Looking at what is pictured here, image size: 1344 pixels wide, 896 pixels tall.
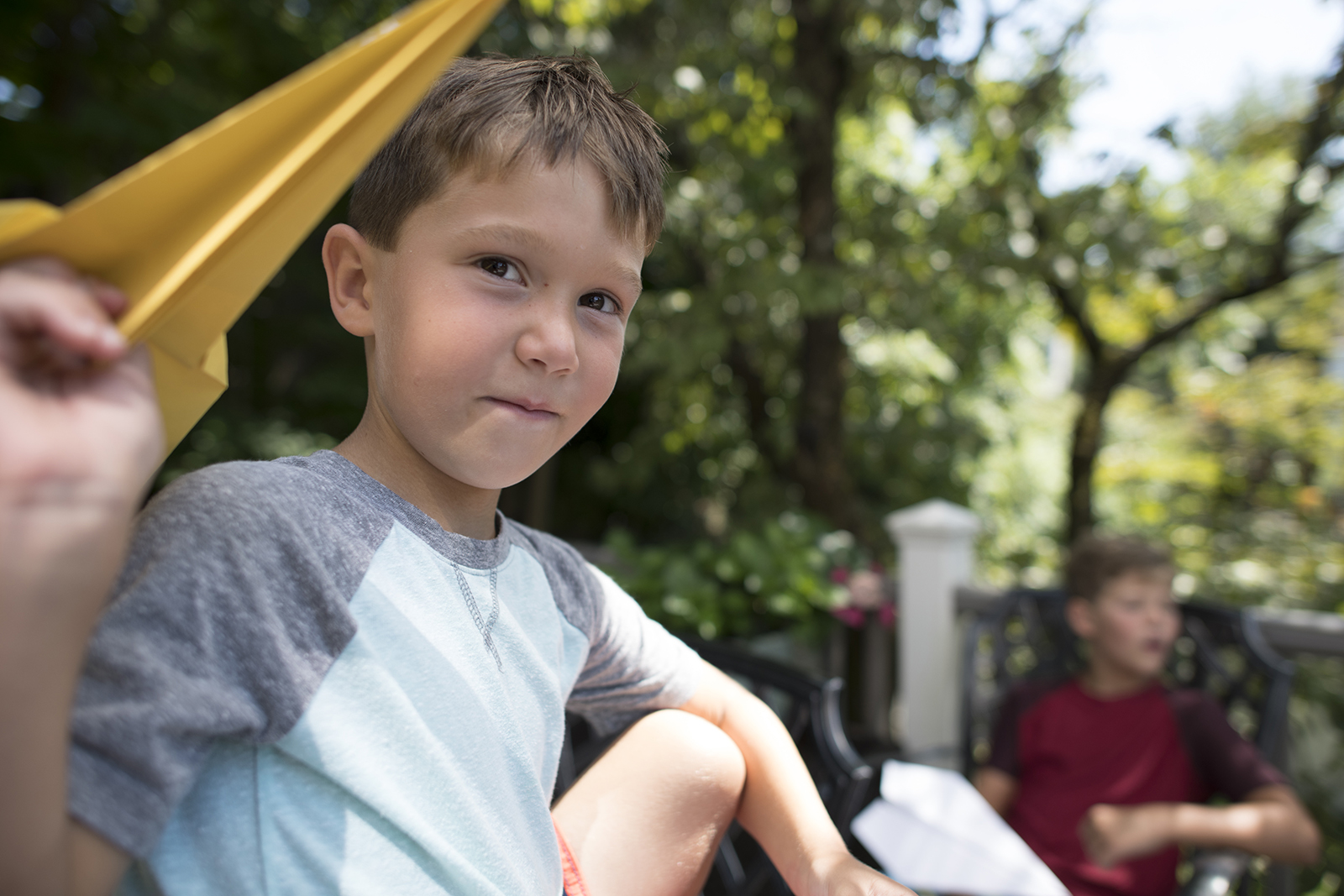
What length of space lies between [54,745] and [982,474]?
642 cm

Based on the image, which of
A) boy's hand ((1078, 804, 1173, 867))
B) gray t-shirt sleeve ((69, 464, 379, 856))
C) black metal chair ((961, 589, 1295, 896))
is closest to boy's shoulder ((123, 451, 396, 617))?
gray t-shirt sleeve ((69, 464, 379, 856))

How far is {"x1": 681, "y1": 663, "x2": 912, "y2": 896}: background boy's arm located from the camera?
0.91 meters

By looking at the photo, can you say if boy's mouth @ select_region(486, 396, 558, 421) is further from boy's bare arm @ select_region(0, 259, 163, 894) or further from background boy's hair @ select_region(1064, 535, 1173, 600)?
background boy's hair @ select_region(1064, 535, 1173, 600)

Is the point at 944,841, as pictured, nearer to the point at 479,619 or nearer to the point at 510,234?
the point at 479,619

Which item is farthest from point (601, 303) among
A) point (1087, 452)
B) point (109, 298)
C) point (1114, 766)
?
point (1087, 452)

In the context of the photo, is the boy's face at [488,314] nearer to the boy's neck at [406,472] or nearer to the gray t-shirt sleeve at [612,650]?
the boy's neck at [406,472]

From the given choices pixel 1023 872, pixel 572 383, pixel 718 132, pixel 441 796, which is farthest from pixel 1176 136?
pixel 441 796

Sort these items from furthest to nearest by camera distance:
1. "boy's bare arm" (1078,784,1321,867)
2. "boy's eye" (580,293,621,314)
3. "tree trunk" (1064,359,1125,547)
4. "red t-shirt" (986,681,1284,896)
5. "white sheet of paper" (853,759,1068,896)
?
"tree trunk" (1064,359,1125,547) → "red t-shirt" (986,681,1284,896) → "boy's bare arm" (1078,784,1321,867) → "white sheet of paper" (853,759,1068,896) → "boy's eye" (580,293,621,314)

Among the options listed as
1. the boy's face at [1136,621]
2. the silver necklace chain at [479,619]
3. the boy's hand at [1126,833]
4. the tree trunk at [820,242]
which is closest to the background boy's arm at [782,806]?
the silver necklace chain at [479,619]

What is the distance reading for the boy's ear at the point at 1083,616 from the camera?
7.22 feet

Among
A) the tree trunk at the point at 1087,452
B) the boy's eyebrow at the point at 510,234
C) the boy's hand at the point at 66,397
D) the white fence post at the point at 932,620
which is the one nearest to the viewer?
the boy's hand at the point at 66,397

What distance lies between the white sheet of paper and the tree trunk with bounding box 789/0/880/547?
204cm

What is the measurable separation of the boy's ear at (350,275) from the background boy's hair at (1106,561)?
211 cm

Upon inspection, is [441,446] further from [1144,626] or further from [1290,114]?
[1290,114]
